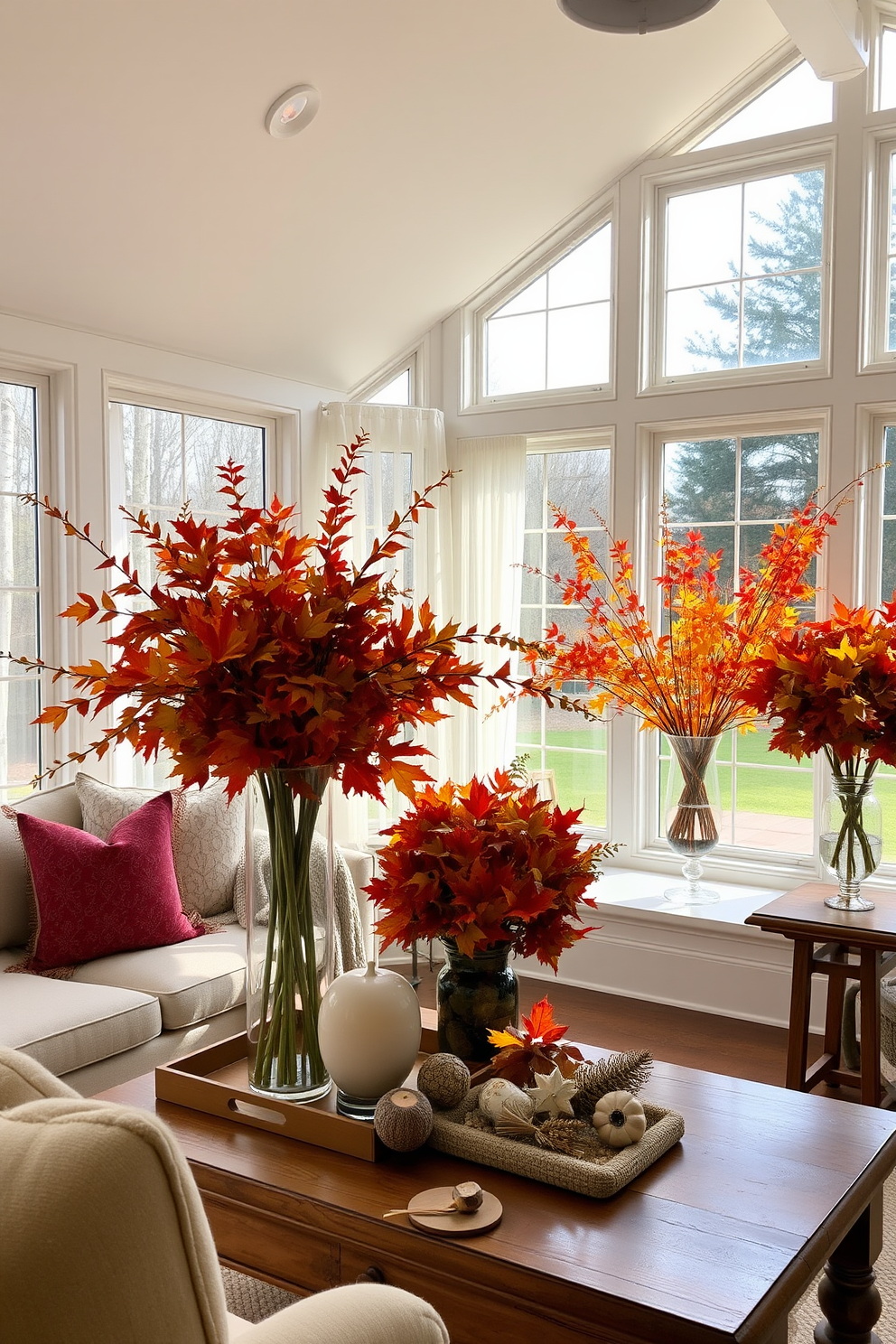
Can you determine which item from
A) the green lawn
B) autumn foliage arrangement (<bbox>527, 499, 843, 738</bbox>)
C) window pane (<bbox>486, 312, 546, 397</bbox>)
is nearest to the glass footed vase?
autumn foliage arrangement (<bbox>527, 499, 843, 738</bbox>)

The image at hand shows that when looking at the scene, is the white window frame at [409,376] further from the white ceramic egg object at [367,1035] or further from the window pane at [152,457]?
the white ceramic egg object at [367,1035]

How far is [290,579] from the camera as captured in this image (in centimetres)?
161

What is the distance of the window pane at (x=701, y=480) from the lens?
452cm

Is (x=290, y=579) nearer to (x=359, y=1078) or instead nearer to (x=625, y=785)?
(x=359, y=1078)

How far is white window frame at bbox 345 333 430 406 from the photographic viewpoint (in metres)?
5.14

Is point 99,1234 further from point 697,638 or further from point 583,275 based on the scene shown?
point 583,275

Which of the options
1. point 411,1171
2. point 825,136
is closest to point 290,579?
point 411,1171

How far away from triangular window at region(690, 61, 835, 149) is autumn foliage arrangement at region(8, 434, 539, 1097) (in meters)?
3.49

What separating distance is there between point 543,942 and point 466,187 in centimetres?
335

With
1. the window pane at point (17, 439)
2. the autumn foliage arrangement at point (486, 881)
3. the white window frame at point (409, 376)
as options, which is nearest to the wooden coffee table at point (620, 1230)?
the autumn foliage arrangement at point (486, 881)

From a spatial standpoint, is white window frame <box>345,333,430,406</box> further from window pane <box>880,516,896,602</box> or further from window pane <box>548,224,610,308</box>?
window pane <box>880,516,896,602</box>

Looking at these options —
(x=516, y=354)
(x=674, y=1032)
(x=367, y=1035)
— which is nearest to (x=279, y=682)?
(x=367, y=1035)

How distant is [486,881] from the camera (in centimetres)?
171

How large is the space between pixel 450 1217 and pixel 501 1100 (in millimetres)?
210
